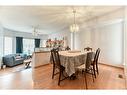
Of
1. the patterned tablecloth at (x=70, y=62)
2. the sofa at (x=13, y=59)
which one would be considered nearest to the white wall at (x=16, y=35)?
the sofa at (x=13, y=59)

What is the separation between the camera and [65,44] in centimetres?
398

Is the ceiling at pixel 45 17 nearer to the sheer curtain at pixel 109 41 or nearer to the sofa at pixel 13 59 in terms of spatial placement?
the sheer curtain at pixel 109 41

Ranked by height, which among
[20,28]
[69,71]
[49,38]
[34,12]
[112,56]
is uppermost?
[34,12]

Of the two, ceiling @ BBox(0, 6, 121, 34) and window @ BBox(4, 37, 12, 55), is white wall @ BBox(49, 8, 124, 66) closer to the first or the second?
ceiling @ BBox(0, 6, 121, 34)

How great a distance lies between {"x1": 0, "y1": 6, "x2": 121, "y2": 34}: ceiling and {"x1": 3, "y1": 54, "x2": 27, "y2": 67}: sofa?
1.05 metres

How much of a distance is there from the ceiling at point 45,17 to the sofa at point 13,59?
1054 millimetres

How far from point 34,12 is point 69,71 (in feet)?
7.20

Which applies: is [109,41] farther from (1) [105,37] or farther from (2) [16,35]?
(2) [16,35]

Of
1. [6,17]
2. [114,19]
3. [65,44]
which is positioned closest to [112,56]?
[114,19]

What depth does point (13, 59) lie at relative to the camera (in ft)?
12.8

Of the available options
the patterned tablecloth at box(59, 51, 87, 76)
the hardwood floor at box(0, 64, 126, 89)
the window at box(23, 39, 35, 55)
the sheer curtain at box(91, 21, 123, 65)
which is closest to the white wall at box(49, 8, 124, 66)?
the sheer curtain at box(91, 21, 123, 65)

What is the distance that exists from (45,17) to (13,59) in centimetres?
196

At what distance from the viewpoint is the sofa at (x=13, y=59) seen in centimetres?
346

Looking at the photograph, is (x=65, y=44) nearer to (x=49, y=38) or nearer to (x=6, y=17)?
(x=49, y=38)
